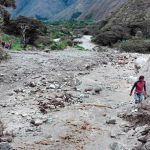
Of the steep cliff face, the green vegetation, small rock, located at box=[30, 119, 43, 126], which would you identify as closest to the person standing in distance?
small rock, located at box=[30, 119, 43, 126]

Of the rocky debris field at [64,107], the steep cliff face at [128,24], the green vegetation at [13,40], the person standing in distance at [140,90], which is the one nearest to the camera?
the rocky debris field at [64,107]

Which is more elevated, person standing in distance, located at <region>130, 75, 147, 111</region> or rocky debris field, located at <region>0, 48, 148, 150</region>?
person standing in distance, located at <region>130, 75, 147, 111</region>

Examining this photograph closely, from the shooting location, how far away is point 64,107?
21.6 meters

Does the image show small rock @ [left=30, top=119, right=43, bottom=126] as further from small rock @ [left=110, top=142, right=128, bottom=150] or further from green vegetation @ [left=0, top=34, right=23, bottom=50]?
green vegetation @ [left=0, top=34, right=23, bottom=50]

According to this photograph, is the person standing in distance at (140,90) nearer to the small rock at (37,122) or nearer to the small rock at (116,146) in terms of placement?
the small rock at (37,122)

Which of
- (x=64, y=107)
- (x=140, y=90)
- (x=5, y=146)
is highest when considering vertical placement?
(x=140, y=90)

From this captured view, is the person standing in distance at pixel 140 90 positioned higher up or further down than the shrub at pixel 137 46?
higher up

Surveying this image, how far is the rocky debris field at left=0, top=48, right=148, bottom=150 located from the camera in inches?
661

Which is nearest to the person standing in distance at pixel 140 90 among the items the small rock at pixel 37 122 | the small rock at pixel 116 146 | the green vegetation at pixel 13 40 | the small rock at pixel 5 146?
A: the small rock at pixel 37 122

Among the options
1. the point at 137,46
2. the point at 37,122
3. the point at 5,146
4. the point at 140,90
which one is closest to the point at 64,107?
the point at 37,122

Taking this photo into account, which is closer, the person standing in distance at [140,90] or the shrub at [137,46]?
the person standing in distance at [140,90]

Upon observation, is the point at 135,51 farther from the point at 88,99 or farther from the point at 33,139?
the point at 33,139

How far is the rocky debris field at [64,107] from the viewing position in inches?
661

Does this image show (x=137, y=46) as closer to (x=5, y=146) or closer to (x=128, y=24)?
(x=128, y=24)
